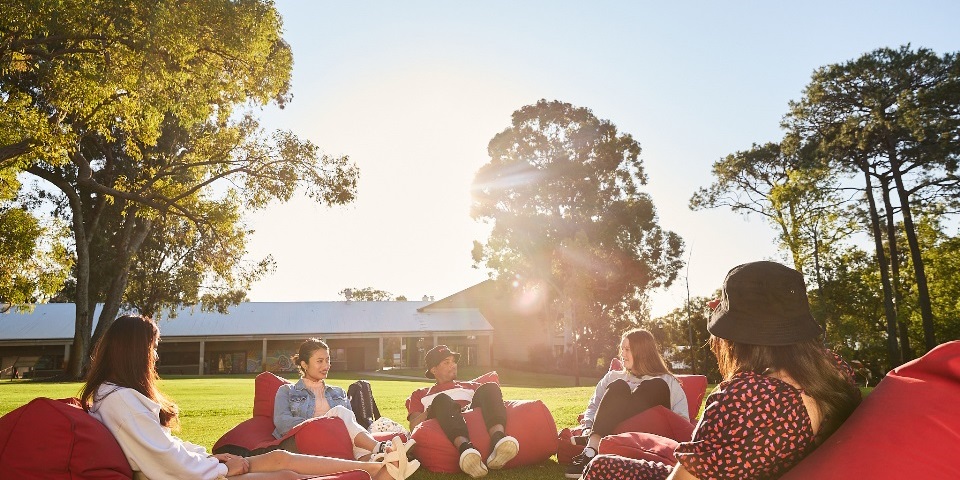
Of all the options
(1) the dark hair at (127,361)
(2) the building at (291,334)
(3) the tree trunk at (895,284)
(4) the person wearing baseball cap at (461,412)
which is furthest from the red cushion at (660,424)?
(2) the building at (291,334)

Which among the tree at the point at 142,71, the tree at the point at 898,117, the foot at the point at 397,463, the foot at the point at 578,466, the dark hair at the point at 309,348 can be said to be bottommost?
the foot at the point at 578,466

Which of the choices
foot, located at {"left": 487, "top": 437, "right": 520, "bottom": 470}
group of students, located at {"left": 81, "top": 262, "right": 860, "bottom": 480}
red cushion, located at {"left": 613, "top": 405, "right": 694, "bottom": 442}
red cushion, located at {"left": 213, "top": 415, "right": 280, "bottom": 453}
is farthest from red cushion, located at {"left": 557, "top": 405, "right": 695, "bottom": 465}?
red cushion, located at {"left": 213, "top": 415, "right": 280, "bottom": 453}

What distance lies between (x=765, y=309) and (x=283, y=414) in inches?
173

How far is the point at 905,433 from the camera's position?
1.86 m

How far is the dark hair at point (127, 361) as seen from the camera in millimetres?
3258

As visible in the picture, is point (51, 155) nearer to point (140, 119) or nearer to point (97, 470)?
point (140, 119)

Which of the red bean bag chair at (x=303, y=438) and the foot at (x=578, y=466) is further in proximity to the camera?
the foot at (x=578, y=466)

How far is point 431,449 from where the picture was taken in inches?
221

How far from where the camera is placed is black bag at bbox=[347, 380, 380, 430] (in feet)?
21.1

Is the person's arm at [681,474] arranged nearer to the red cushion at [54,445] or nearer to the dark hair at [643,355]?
the red cushion at [54,445]

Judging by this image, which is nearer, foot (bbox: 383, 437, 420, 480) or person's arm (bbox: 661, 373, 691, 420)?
foot (bbox: 383, 437, 420, 480)

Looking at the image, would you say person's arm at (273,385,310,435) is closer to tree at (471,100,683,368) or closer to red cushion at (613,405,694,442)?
red cushion at (613,405,694,442)

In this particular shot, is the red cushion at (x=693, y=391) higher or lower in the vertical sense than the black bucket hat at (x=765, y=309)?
lower

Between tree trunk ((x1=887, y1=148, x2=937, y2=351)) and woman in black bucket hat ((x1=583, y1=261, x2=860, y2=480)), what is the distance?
24352mm
